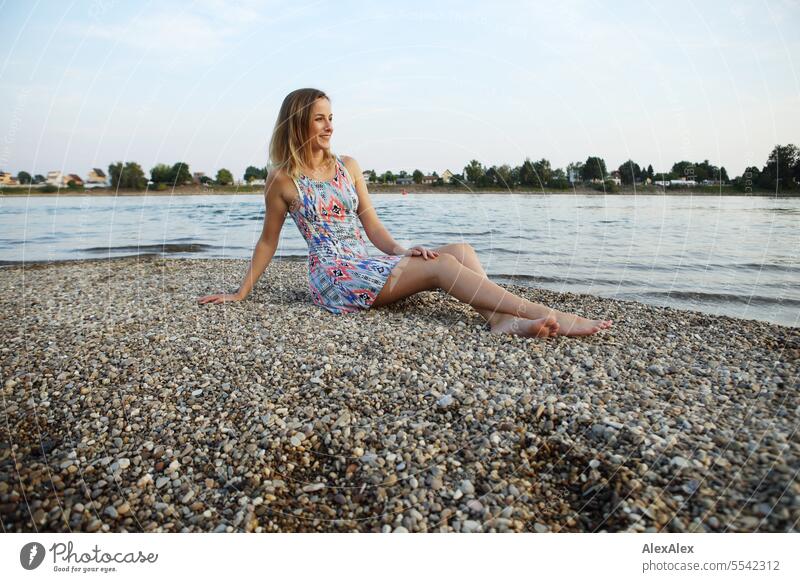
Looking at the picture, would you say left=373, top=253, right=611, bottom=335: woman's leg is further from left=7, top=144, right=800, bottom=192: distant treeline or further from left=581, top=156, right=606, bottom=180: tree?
left=581, top=156, right=606, bottom=180: tree

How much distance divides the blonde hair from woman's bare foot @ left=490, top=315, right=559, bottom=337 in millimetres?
2411

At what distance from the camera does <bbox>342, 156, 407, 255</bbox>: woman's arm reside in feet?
18.3

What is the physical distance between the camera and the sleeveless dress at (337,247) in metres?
5.12

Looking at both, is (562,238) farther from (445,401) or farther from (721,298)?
(445,401)

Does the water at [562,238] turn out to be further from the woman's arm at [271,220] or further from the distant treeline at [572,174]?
the woman's arm at [271,220]

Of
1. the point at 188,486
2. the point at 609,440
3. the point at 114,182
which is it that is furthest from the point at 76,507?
→ the point at 114,182

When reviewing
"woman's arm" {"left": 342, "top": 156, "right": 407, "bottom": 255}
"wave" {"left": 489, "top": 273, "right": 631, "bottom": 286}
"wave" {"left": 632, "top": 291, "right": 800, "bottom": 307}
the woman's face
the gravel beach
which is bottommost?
the gravel beach

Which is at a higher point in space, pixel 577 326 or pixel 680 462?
pixel 577 326

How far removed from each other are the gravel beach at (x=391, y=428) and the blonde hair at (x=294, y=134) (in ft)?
5.11

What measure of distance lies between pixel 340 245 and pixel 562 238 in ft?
27.5

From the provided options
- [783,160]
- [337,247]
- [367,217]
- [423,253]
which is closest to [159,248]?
[367,217]

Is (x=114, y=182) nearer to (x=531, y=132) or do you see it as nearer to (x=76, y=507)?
(x=531, y=132)

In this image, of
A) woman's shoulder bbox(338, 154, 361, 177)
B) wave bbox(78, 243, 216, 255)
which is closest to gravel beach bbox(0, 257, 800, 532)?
woman's shoulder bbox(338, 154, 361, 177)

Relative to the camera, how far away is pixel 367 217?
18.5 ft
